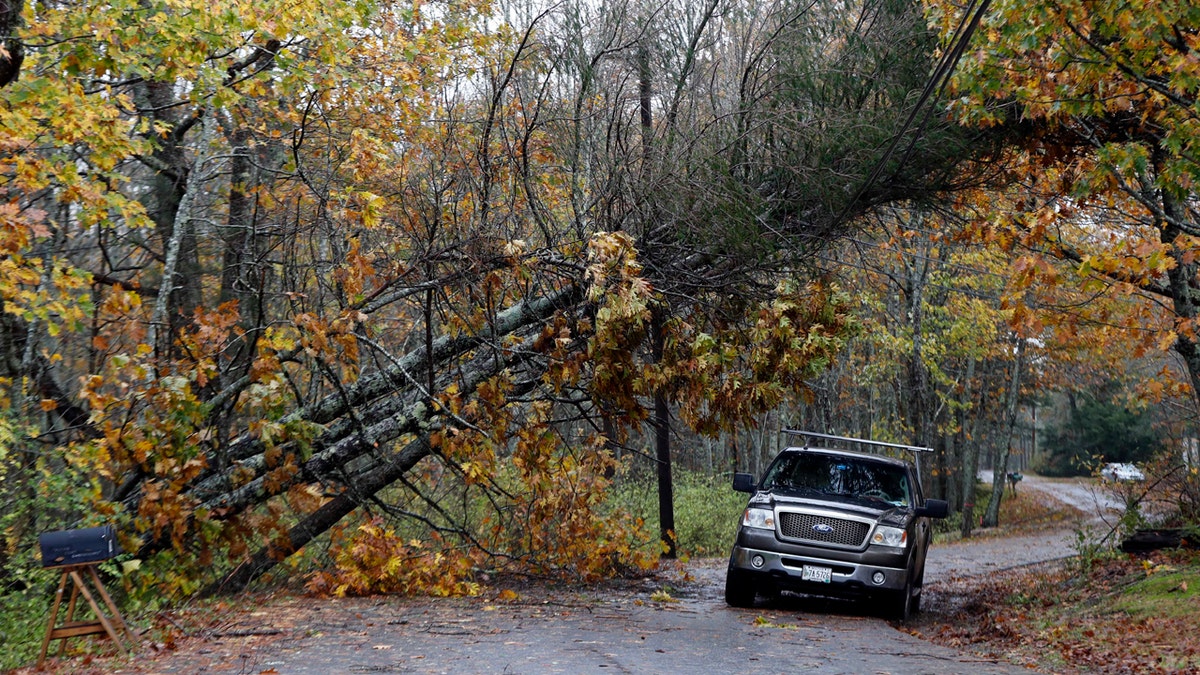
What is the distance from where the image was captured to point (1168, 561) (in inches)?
604

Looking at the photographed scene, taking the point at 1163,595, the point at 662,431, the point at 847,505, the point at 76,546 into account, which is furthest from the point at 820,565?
the point at 76,546

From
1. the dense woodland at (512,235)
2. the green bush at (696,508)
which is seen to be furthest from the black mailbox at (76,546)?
the green bush at (696,508)

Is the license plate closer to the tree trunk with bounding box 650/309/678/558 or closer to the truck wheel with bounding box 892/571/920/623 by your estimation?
the truck wheel with bounding box 892/571/920/623

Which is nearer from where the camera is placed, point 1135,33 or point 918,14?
point 1135,33

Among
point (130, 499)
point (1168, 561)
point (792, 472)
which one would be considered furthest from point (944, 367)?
point (130, 499)

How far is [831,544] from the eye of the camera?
12.5 metres

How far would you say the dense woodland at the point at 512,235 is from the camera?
1049 cm

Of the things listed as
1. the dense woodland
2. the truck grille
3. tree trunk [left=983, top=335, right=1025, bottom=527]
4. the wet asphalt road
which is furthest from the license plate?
tree trunk [left=983, top=335, right=1025, bottom=527]

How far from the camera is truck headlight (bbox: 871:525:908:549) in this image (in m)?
12.4

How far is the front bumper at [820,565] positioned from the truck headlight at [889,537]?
0.90 feet

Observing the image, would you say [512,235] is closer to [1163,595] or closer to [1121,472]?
[1163,595]

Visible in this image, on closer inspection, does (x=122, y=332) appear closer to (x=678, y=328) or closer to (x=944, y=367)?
(x=678, y=328)

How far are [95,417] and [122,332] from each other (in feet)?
4.37

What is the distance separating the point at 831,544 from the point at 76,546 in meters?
7.92
